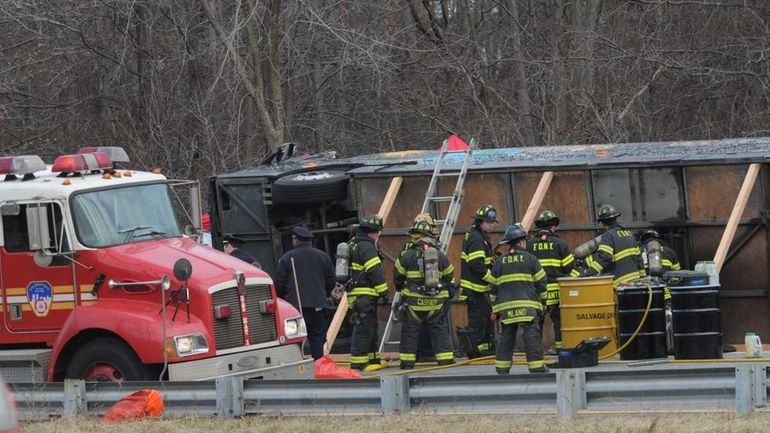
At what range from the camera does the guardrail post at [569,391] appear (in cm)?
977

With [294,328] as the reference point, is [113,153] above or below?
above

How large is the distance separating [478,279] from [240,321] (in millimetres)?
3702

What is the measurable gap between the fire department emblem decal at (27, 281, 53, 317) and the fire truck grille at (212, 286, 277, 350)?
168 centimetres

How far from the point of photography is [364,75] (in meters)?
27.2

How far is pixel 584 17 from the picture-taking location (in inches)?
1045

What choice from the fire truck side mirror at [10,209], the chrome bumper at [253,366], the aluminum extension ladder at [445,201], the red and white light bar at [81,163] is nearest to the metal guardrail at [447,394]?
the chrome bumper at [253,366]

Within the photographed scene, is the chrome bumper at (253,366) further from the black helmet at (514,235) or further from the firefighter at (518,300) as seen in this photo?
the black helmet at (514,235)

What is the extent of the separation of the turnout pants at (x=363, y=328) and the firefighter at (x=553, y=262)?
1990 mm

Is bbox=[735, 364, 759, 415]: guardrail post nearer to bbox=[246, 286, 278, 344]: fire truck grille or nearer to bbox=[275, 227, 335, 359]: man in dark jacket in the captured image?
bbox=[246, 286, 278, 344]: fire truck grille

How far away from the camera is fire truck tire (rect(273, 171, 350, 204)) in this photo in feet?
53.9

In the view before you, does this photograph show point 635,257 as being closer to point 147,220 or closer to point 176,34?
point 147,220

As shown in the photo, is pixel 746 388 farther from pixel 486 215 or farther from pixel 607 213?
pixel 486 215

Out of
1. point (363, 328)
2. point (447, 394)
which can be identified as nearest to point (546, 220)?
point (363, 328)

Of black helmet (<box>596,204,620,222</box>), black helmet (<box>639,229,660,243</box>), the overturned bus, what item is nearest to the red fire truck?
black helmet (<box>596,204,620,222</box>)
